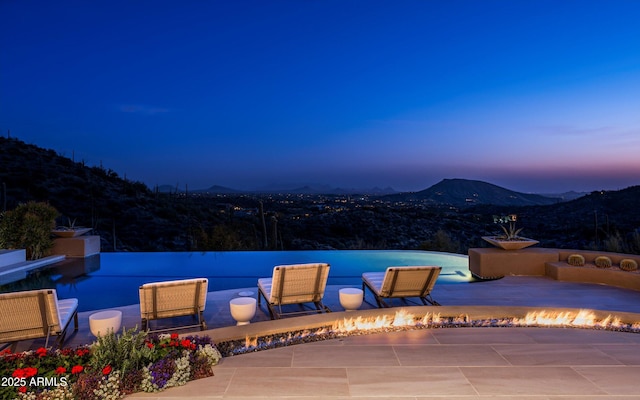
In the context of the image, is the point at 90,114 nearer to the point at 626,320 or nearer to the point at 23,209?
the point at 23,209

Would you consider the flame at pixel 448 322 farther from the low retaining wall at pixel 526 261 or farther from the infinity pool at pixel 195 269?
the infinity pool at pixel 195 269

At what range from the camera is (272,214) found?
18328 millimetres

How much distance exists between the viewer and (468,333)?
405 cm

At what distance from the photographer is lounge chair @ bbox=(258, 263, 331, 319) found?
4.66 m

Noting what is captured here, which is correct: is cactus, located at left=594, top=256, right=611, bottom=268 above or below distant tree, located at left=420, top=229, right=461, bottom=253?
above

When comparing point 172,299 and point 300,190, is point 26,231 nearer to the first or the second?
point 172,299

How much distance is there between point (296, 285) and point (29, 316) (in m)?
2.54

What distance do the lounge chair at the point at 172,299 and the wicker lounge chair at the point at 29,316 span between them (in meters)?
0.72

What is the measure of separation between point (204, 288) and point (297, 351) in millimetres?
1285

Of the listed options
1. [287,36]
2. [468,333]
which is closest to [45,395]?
[468,333]

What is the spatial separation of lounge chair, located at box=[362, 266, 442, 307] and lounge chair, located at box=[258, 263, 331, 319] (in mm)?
601

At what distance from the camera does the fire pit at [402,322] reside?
3928mm

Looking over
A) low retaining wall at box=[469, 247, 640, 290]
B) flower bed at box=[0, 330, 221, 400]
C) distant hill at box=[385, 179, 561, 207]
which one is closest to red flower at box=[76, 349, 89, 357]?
flower bed at box=[0, 330, 221, 400]

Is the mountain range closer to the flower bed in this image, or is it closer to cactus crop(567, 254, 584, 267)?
cactus crop(567, 254, 584, 267)
